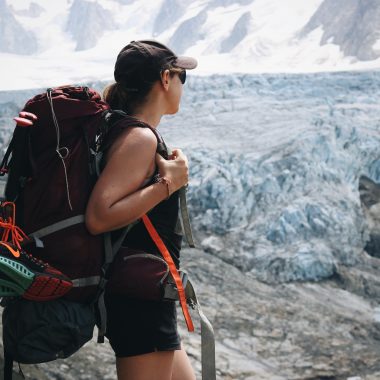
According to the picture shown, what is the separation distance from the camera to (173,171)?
1217mm

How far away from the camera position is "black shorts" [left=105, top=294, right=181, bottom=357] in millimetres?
1199

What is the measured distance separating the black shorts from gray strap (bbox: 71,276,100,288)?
0.07 metres

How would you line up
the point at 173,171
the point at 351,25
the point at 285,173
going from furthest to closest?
the point at 351,25, the point at 285,173, the point at 173,171

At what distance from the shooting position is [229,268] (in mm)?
4977

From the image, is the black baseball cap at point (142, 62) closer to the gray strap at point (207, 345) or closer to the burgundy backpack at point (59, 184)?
the burgundy backpack at point (59, 184)

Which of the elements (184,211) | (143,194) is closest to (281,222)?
A: (184,211)

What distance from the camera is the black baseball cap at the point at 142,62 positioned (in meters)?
1.25

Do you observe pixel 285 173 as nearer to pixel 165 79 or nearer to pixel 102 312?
pixel 165 79

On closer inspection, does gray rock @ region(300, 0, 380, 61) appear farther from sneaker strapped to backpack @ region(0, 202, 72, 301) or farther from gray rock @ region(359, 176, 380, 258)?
sneaker strapped to backpack @ region(0, 202, 72, 301)

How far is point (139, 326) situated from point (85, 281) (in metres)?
0.16

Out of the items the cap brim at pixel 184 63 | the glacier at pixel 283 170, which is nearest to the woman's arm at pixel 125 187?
the cap brim at pixel 184 63

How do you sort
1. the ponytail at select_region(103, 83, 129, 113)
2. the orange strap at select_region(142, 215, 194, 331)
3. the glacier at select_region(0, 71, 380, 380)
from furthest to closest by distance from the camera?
1. the glacier at select_region(0, 71, 380, 380)
2. the ponytail at select_region(103, 83, 129, 113)
3. the orange strap at select_region(142, 215, 194, 331)

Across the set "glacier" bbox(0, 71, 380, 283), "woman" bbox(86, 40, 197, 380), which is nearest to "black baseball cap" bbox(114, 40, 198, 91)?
"woman" bbox(86, 40, 197, 380)

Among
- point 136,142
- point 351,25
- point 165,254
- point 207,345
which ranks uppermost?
point 351,25
